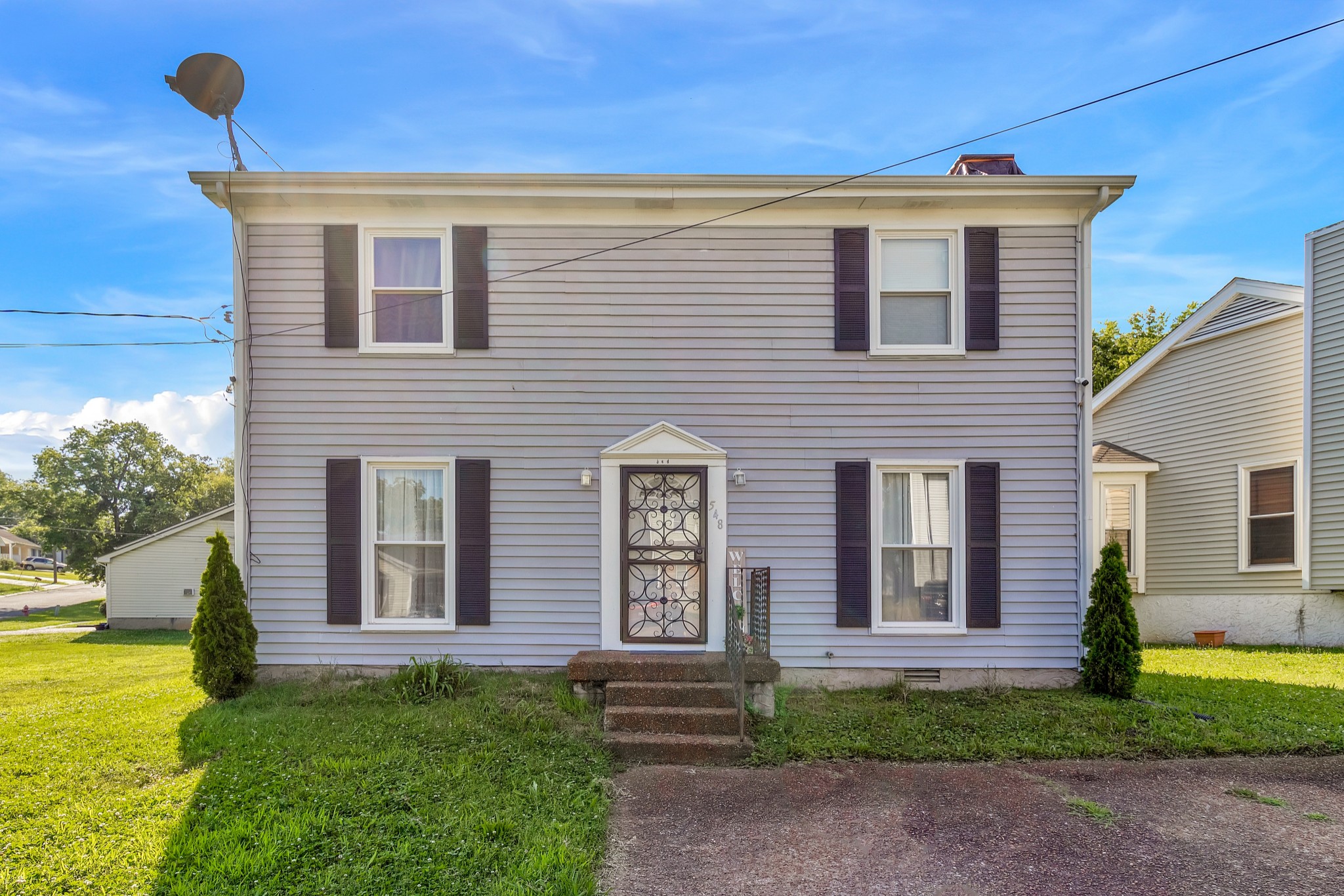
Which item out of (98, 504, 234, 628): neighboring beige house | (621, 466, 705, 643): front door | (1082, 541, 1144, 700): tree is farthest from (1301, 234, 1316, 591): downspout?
(98, 504, 234, 628): neighboring beige house

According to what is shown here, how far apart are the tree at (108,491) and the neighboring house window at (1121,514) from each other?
36.4 metres

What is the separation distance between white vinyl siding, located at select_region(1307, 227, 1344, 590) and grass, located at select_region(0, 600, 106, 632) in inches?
1180

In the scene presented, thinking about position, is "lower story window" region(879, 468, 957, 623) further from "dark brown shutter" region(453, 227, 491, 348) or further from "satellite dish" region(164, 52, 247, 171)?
"satellite dish" region(164, 52, 247, 171)

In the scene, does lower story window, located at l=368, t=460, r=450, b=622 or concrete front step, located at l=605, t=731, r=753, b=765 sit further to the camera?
lower story window, located at l=368, t=460, r=450, b=622

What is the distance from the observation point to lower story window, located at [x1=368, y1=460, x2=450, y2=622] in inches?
266

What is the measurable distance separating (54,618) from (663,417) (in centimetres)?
2781

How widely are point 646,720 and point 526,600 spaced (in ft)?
6.42

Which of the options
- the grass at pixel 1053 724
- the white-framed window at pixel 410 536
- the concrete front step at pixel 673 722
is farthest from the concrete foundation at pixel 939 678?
the white-framed window at pixel 410 536

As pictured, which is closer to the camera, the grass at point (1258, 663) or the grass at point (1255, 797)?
the grass at point (1255, 797)

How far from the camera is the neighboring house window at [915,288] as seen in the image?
270 inches

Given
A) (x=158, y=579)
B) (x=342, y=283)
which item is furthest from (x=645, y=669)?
(x=158, y=579)

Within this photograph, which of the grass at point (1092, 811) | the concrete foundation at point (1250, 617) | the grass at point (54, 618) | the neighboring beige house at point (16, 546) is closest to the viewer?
the grass at point (1092, 811)

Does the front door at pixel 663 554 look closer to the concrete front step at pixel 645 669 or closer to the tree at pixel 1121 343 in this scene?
the concrete front step at pixel 645 669

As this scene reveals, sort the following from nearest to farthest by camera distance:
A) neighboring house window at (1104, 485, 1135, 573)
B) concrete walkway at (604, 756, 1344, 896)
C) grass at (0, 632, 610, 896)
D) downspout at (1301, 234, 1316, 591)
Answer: grass at (0, 632, 610, 896)
concrete walkway at (604, 756, 1344, 896)
downspout at (1301, 234, 1316, 591)
neighboring house window at (1104, 485, 1135, 573)
